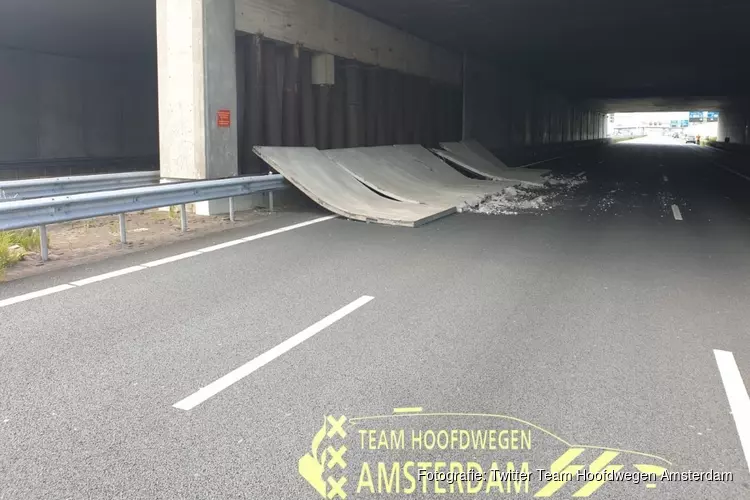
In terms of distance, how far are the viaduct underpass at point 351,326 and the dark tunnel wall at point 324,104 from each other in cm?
8

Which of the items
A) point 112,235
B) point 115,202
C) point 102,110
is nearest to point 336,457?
point 115,202

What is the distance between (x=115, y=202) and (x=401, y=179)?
8784 millimetres

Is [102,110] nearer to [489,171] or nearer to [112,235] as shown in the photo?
[489,171]

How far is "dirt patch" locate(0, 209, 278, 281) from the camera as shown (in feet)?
25.2

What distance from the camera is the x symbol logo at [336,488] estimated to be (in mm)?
Answer: 2916

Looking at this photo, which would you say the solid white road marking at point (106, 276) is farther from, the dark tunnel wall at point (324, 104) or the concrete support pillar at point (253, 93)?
the concrete support pillar at point (253, 93)

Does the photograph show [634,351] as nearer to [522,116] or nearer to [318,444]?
[318,444]

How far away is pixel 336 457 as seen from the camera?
10.6 ft

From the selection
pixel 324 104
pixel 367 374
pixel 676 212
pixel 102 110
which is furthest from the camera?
pixel 102 110

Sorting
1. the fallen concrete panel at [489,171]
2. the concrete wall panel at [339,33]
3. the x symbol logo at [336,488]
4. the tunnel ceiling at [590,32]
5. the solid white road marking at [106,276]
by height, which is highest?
the tunnel ceiling at [590,32]

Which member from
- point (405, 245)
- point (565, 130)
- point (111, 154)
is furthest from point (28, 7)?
point (565, 130)

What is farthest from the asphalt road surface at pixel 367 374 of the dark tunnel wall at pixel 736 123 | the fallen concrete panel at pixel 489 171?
the dark tunnel wall at pixel 736 123

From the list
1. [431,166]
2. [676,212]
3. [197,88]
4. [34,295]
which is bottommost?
[34,295]

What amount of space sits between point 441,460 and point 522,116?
35.3 metres
